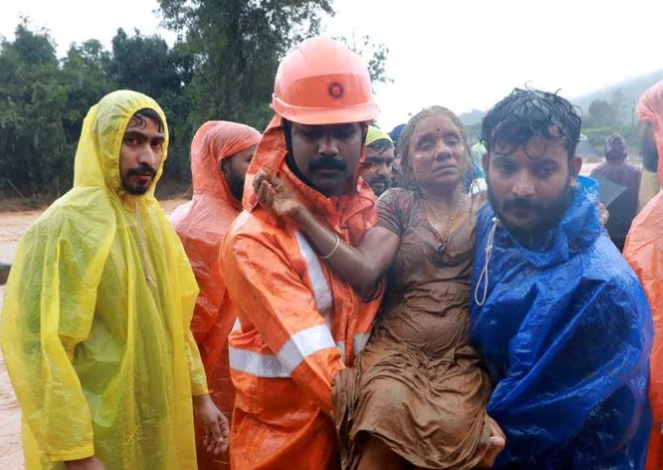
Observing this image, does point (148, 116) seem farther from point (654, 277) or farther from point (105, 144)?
point (654, 277)

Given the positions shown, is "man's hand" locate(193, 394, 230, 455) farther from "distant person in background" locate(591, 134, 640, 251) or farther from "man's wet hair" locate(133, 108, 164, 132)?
"distant person in background" locate(591, 134, 640, 251)

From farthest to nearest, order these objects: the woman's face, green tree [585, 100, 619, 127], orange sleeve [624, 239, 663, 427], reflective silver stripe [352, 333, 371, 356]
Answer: green tree [585, 100, 619, 127] < orange sleeve [624, 239, 663, 427] < the woman's face < reflective silver stripe [352, 333, 371, 356]

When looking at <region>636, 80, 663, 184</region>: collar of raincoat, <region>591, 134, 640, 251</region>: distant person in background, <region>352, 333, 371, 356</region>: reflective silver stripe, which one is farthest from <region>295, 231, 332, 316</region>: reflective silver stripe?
<region>591, 134, 640, 251</region>: distant person in background

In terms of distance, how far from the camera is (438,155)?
7.37ft

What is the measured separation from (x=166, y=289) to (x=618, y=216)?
3.56 meters

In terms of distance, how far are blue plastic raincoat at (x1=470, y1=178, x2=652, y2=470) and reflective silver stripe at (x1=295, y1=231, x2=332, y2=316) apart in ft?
1.54

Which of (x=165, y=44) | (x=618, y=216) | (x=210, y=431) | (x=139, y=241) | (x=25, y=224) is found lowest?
(x=25, y=224)

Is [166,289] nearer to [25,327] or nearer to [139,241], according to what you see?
[139,241]

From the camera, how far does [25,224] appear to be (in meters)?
18.7

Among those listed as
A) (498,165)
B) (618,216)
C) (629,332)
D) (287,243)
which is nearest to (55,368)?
(287,243)

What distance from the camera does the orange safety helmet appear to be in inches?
76.5

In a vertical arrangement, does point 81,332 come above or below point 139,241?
below

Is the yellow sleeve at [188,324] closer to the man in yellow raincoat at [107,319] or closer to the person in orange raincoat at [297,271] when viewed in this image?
the man in yellow raincoat at [107,319]

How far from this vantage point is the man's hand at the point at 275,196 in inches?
76.5
